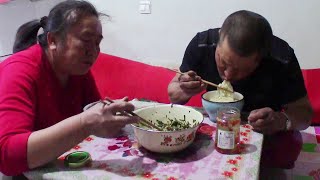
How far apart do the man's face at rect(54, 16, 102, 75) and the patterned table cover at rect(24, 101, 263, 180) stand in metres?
0.27

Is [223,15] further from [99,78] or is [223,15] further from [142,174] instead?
[142,174]

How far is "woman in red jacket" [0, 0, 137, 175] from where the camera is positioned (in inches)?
36.3

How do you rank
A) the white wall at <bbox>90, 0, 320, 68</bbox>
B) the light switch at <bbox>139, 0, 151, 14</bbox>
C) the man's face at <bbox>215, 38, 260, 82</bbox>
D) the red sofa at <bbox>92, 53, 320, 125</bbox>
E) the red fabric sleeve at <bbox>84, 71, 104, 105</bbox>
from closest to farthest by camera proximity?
the man's face at <bbox>215, 38, 260, 82</bbox>, the red fabric sleeve at <bbox>84, 71, 104, 105</bbox>, the red sofa at <bbox>92, 53, 320, 125</bbox>, the white wall at <bbox>90, 0, 320, 68</bbox>, the light switch at <bbox>139, 0, 151, 14</bbox>

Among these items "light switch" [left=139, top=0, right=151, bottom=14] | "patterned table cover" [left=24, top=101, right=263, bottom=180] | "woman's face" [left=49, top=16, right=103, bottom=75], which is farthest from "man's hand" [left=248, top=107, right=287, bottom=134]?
"light switch" [left=139, top=0, right=151, bottom=14]

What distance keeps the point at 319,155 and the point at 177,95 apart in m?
1.15

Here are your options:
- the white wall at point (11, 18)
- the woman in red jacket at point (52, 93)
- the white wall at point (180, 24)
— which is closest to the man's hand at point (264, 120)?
the woman in red jacket at point (52, 93)

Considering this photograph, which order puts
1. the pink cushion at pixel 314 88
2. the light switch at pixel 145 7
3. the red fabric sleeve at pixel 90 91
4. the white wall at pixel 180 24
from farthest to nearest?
the light switch at pixel 145 7
the white wall at pixel 180 24
the pink cushion at pixel 314 88
the red fabric sleeve at pixel 90 91

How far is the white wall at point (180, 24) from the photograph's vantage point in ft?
8.87

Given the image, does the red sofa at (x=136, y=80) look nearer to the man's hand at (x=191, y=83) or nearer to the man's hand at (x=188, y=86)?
the man's hand at (x=188, y=86)

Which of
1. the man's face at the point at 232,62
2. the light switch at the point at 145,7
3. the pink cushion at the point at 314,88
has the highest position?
the light switch at the point at 145,7

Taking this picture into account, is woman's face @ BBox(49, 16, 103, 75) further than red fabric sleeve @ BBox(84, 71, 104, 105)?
No

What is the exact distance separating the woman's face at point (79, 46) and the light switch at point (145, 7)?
2.04 metres

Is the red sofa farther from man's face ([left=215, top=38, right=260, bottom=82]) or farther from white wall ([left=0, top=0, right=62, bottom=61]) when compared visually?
man's face ([left=215, top=38, right=260, bottom=82])

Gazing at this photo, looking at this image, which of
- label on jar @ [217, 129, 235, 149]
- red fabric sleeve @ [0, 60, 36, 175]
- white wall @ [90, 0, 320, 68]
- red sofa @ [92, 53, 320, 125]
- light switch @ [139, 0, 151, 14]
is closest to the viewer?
red fabric sleeve @ [0, 60, 36, 175]
